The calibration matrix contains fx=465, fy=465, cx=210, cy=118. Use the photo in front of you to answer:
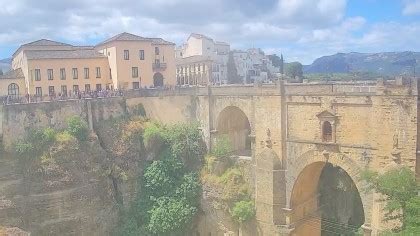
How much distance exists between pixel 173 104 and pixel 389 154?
18.7 meters

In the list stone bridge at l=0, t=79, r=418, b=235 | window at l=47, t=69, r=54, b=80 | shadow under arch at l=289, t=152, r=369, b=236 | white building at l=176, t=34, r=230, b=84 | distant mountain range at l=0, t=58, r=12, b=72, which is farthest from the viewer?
distant mountain range at l=0, t=58, r=12, b=72

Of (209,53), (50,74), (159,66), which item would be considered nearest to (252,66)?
(209,53)

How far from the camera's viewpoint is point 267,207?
2988 centimetres

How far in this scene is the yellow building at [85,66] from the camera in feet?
133

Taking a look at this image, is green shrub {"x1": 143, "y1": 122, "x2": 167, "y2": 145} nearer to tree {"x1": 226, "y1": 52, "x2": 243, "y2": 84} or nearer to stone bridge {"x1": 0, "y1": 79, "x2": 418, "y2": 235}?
stone bridge {"x1": 0, "y1": 79, "x2": 418, "y2": 235}

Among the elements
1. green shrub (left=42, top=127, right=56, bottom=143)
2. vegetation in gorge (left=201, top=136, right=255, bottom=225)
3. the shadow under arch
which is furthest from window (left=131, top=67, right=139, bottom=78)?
the shadow under arch

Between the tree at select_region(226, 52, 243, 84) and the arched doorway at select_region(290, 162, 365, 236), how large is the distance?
4187 cm

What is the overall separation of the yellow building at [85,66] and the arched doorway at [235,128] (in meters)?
12.5

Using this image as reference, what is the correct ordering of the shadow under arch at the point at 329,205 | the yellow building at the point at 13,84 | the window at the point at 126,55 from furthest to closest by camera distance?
the window at the point at 126,55 < the yellow building at the point at 13,84 < the shadow under arch at the point at 329,205

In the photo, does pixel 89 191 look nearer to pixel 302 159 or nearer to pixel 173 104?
pixel 173 104

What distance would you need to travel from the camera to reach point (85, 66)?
A: 140 ft

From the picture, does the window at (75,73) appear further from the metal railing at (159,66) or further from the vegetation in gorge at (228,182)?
the vegetation in gorge at (228,182)

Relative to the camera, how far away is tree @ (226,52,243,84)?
73.8 metres

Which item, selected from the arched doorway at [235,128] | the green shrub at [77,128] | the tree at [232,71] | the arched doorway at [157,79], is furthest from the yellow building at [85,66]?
the tree at [232,71]
